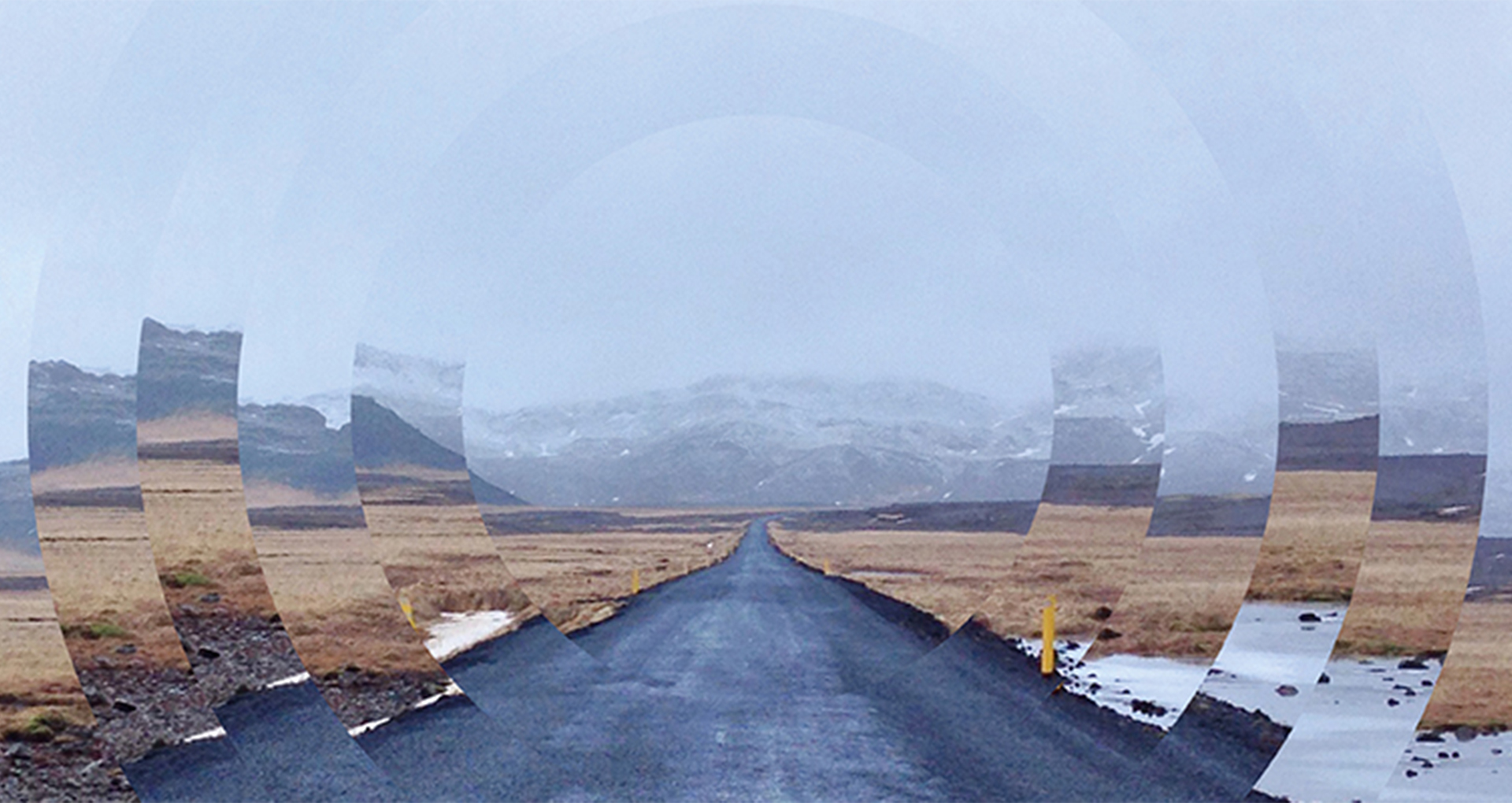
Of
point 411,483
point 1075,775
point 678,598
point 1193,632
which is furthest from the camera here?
point 411,483

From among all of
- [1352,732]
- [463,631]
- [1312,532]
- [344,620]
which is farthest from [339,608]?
[1352,732]

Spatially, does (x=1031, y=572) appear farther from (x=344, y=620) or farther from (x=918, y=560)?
(x=344, y=620)

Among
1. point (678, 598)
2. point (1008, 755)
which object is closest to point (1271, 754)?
point (1008, 755)

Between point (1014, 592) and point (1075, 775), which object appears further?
point (1014, 592)

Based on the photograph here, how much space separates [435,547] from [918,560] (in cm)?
1597

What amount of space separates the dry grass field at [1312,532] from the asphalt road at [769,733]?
4.23m

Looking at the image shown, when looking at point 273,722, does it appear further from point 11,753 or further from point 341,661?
point 341,661

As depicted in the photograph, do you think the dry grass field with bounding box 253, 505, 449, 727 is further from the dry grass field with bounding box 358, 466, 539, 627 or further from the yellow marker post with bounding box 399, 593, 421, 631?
the dry grass field with bounding box 358, 466, 539, 627

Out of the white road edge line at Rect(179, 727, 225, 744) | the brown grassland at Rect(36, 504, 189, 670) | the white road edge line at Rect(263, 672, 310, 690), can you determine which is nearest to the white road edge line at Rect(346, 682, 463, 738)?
the white road edge line at Rect(179, 727, 225, 744)

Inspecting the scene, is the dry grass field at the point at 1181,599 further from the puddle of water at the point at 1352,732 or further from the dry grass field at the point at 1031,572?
the puddle of water at the point at 1352,732

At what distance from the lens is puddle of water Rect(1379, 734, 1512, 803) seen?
10859 mm

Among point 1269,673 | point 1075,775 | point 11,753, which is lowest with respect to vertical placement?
point 11,753

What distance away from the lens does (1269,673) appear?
44.2 ft

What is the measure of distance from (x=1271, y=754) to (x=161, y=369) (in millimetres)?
17038
